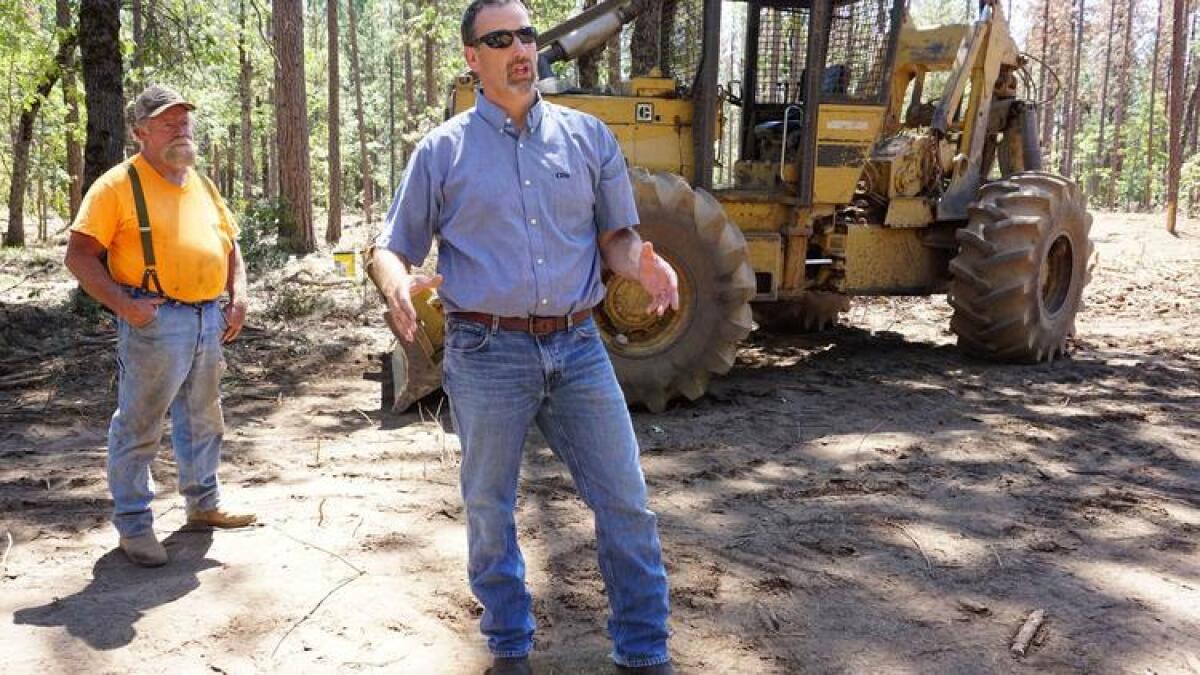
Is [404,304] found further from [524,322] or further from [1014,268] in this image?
[1014,268]

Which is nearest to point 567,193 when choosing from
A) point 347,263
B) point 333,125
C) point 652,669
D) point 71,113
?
point 652,669

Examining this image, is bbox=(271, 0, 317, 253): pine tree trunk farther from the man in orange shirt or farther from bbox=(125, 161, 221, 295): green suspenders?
bbox=(125, 161, 221, 295): green suspenders

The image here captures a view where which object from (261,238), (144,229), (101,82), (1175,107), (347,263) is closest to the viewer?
(144,229)

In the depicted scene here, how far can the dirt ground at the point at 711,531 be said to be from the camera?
3.26 metres

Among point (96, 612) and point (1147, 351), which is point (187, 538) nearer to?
point (96, 612)

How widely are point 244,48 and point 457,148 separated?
11.1m

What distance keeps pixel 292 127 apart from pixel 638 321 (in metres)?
9.99

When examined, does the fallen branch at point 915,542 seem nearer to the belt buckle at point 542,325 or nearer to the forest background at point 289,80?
the belt buckle at point 542,325

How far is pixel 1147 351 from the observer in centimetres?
888

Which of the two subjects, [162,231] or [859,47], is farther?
[859,47]

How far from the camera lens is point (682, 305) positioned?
21.8ft

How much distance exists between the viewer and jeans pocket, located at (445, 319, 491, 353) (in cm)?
276

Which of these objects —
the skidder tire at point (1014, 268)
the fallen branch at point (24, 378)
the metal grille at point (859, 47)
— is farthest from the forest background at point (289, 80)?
the fallen branch at point (24, 378)

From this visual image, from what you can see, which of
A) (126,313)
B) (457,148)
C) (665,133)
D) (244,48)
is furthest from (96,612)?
(244,48)
